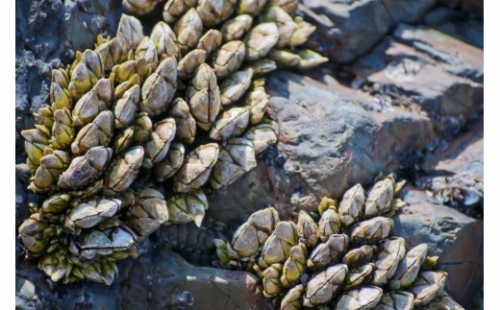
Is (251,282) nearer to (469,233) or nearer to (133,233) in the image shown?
(133,233)

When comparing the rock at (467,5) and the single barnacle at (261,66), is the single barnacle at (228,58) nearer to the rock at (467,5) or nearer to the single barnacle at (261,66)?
the single barnacle at (261,66)

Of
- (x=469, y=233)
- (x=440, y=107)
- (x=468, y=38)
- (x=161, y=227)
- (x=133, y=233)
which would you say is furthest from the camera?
(x=468, y=38)

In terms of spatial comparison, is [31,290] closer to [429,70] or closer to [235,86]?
[235,86]

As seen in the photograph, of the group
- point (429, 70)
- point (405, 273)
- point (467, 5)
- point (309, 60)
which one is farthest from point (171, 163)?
point (467, 5)

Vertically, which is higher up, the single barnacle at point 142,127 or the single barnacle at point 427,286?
the single barnacle at point 142,127

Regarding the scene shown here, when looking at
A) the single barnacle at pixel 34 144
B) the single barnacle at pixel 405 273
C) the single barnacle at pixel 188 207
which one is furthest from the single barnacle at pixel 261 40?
the single barnacle at pixel 405 273

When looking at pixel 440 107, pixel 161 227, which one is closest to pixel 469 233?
pixel 440 107
